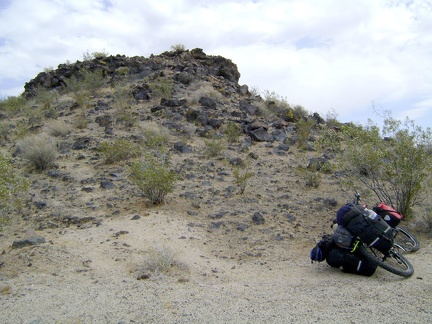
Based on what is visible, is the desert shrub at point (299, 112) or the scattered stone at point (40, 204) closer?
the scattered stone at point (40, 204)

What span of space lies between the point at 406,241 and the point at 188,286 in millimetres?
4074

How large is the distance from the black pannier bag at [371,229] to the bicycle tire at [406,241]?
846mm

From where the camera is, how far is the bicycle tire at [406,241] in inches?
260

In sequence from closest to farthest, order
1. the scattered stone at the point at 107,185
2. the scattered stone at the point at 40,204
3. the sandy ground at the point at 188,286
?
1. the sandy ground at the point at 188,286
2. the scattered stone at the point at 40,204
3. the scattered stone at the point at 107,185

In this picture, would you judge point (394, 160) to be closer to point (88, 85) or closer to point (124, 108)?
point (124, 108)

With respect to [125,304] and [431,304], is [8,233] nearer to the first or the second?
[125,304]

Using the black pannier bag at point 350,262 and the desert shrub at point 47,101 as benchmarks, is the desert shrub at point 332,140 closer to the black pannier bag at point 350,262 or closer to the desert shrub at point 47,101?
the black pannier bag at point 350,262

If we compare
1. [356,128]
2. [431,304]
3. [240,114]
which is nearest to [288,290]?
[431,304]

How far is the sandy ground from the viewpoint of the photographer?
14.7 ft

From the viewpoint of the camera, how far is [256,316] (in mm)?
4465

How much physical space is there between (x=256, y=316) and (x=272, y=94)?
18617 millimetres

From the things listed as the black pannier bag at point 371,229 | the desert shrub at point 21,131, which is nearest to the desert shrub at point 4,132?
the desert shrub at point 21,131

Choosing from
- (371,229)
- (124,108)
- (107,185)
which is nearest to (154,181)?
(107,185)

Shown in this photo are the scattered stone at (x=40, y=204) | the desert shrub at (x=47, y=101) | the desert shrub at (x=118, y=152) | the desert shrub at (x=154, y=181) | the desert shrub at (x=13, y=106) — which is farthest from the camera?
the desert shrub at (x=13, y=106)
